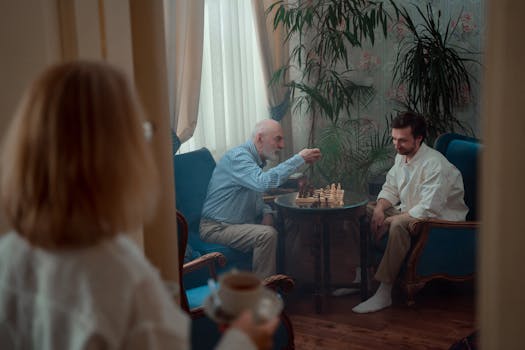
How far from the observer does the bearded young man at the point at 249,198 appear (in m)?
4.02

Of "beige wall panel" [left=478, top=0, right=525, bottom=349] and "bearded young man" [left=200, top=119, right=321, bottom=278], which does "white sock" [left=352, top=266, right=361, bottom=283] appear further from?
"beige wall panel" [left=478, top=0, right=525, bottom=349]

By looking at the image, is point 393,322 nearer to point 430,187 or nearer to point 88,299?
point 430,187

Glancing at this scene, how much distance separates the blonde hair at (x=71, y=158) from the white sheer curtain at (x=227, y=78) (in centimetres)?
357

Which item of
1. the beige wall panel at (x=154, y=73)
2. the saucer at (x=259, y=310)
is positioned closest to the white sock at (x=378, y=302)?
the beige wall panel at (x=154, y=73)

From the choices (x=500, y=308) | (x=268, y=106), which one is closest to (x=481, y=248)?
(x=500, y=308)

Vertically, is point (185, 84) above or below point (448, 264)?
above

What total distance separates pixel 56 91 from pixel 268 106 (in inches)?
185

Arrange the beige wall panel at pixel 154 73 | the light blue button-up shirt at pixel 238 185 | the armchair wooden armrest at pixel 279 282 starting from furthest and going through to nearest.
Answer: the light blue button-up shirt at pixel 238 185, the armchair wooden armrest at pixel 279 282, the beige wall panel at pixel 154 73

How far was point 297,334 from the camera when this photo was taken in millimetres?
3646

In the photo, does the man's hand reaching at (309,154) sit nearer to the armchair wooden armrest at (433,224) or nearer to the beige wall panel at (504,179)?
the armchair wooden armrest at (433,224)

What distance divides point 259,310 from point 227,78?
3910 millimetres

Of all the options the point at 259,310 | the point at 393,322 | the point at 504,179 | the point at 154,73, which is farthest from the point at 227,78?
the point at 504,179

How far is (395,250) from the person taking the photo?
3998 mm

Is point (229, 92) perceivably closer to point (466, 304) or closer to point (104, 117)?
point (466, 304)
